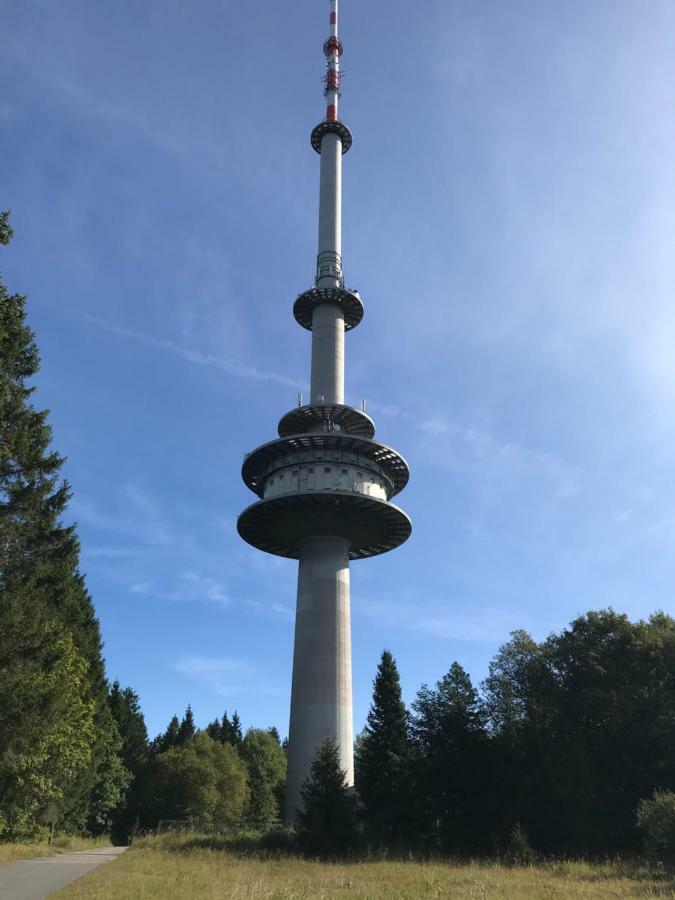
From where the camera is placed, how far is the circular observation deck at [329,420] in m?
52.4

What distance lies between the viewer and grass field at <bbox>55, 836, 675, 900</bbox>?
1764 centimetres

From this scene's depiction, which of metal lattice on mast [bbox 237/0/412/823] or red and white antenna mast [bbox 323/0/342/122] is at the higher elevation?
red and white antenna mast [bbox 323/0/342/122]

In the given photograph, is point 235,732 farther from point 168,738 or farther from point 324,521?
point 324,521

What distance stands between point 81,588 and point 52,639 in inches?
1033

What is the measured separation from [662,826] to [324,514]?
2720 centimetres

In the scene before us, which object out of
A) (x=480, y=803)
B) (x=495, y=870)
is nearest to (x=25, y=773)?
(x=495, y=870)

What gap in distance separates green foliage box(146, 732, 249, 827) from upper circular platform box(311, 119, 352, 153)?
6276cm

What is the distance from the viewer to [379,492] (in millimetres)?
50094

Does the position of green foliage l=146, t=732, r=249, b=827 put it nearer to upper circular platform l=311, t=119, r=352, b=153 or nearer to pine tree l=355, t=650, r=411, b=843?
pine tree l=355, t=650, r=411, b=843

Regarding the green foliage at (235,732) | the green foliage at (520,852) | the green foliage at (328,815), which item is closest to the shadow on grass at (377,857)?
the green foliage at (520,852)

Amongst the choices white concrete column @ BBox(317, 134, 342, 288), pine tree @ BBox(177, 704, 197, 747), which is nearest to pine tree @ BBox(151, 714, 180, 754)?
pine tree @ BBox(177, 704, 197, 747)

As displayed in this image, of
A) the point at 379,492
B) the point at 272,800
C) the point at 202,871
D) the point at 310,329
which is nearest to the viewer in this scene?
the point at 202,871

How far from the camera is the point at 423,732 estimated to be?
40156 millimetres

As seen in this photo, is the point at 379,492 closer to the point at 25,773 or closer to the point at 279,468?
the point at 279,468
